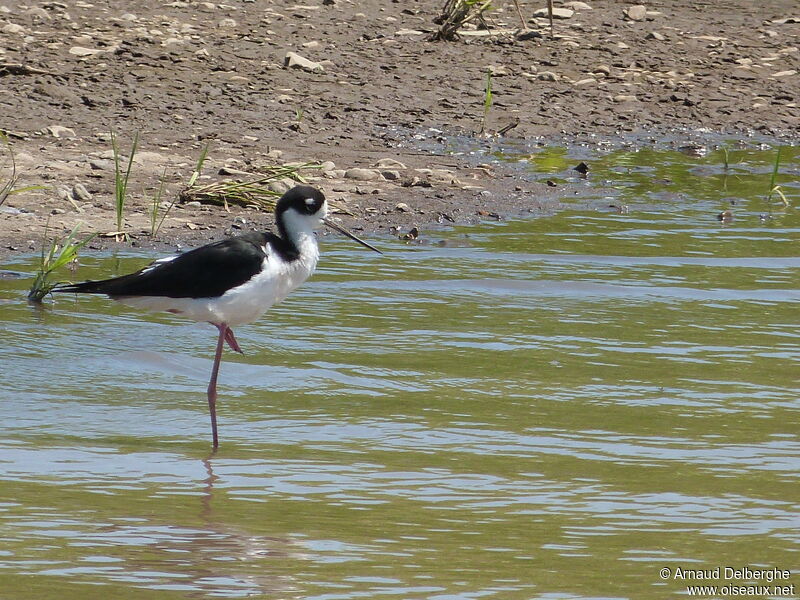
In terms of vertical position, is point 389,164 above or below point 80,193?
above

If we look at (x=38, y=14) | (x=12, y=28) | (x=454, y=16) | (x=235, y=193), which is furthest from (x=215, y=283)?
(x=454, y=16)

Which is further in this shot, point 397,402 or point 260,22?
point 260,22

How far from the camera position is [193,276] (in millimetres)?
5891

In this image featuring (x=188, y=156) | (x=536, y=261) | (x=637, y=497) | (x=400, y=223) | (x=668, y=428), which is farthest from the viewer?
(x=188, y=156)

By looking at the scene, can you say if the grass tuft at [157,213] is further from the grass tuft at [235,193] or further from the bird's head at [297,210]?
the bird's head at [297,210]

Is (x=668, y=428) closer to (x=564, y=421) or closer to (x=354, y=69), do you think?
(x=564, y=421)

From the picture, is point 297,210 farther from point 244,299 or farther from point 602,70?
point 602,70

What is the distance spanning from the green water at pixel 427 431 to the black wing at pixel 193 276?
21.2 inches

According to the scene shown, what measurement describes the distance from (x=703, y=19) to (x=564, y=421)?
32.9ft

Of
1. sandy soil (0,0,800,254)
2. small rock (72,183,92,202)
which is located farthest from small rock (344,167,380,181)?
small rock (72,183,92,202)

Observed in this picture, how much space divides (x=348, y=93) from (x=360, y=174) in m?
2.31

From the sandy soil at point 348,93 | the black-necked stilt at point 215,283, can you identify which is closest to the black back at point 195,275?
the black-necked stilt at point 215,283

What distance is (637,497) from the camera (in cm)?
505

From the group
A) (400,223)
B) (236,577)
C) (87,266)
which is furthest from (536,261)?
(236,577)
